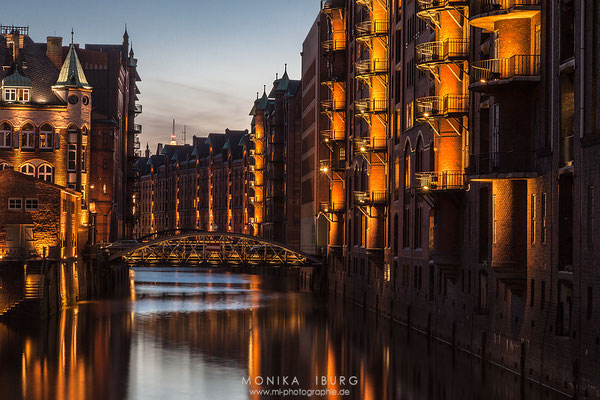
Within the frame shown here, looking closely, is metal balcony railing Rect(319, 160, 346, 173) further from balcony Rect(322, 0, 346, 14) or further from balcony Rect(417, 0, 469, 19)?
balcony Rect(417, 0, 469, 19)

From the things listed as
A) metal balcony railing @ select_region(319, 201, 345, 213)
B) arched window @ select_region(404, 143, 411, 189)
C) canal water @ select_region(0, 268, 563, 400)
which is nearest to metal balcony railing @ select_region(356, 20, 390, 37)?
arched window @ select_region(404, 143, 411, 189)

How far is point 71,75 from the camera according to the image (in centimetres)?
8169

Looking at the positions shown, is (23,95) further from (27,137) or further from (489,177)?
(489,177)

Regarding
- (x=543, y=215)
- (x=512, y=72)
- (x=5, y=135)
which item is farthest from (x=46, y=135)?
(x=543, y=215)

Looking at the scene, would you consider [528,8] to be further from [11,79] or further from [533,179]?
[11,79]

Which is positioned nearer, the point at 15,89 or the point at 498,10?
the point at 498,10

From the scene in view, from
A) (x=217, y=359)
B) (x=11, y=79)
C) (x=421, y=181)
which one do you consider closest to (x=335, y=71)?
(x=11, y=79)

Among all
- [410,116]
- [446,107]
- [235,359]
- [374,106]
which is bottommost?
[235,359]

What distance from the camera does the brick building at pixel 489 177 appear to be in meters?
31.5

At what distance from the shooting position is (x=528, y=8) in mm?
35562

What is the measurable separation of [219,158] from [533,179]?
158035mm

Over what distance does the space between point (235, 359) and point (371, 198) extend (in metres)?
20.2

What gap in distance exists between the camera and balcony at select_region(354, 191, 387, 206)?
204 feet

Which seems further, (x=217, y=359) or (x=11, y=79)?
(x=11, y=79)
